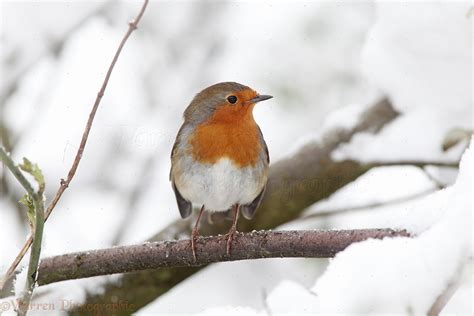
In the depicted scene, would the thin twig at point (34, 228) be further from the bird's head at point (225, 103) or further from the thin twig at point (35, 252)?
the bird's head at point (225, 103)

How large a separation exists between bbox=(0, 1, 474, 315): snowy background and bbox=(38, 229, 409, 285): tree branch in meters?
0.56

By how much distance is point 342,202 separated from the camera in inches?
175

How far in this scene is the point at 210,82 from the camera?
19.3ft

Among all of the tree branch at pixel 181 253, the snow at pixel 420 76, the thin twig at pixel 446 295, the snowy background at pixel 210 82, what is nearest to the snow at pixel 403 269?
the thin twig at pixel 446 295

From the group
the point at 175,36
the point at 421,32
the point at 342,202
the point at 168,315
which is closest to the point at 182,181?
the point at 342,202

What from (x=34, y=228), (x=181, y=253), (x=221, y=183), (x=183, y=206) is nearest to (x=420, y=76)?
(x=221, y=183)

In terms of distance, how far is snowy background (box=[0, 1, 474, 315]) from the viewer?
4.43 m

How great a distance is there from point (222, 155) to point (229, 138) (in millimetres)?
101

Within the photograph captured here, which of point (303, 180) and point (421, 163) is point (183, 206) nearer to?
point (303, 180)

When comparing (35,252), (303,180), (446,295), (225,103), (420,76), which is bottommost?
(446,295)

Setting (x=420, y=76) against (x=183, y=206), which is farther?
(x=420, y=76)

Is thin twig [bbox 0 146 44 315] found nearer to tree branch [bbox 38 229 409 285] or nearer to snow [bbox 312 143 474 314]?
snow [bbox 312 143 474 314]

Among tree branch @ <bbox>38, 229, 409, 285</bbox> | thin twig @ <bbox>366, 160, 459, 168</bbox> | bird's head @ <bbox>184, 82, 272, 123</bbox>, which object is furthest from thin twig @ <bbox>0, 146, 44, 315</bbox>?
thin twig @ <bbox>366, 160, 459, 168</bbox>

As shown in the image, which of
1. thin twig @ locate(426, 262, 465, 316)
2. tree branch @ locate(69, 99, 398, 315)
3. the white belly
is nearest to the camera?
thin twig @ locate(426, 262, 465, 316)
